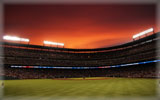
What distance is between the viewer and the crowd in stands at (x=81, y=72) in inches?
2048

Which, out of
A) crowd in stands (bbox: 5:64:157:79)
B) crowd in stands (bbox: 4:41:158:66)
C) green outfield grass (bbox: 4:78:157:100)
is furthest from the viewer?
crowd in stands (bbox: 4:41:158:66)

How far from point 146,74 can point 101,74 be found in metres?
27.8

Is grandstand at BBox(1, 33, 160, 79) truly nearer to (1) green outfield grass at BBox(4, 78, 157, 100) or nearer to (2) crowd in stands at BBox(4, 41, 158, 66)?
(2) crowd in stands at BBox(4, 41, 158, 66)

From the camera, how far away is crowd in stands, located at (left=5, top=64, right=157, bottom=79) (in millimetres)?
52031

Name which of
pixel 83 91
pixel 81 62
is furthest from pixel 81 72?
pixel 83 91

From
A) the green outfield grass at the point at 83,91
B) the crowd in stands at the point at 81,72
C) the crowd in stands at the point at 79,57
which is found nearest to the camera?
the green outfield grass at the point at 83,91

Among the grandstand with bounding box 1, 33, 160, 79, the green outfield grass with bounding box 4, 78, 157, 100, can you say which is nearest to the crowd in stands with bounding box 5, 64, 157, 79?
the grandstand with bounding box 1, 33, 160, 79

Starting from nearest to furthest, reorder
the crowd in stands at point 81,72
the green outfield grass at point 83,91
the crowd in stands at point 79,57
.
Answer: the green outfield grass at point 83,91, the crowd in stands at point 81,72, the crowd in stands at point 79,57

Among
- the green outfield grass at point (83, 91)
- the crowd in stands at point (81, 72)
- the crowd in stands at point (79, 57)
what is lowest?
the crowd in stands at point (81, 72)

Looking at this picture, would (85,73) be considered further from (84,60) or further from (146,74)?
(146,74)

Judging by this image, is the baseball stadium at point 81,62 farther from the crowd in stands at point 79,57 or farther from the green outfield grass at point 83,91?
the green outfield grass at point 83,91

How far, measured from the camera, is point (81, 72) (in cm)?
7481

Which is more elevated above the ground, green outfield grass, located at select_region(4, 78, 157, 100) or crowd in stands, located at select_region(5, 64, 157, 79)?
green outfield grass, located at select_region(4, 78, 157, 100)

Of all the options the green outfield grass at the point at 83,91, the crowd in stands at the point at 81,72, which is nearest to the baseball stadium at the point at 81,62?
the crowd in stands at the point at 81,72
